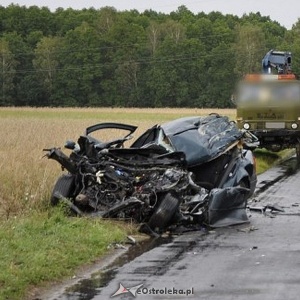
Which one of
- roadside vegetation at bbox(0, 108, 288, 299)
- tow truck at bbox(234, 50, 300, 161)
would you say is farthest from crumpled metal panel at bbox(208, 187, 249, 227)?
tow truck at bbox(234, 50, 300, 161)

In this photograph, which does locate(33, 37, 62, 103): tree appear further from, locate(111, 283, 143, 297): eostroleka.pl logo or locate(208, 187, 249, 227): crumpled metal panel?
locate(111, 283, 143, 297): eostroleka.pl logo

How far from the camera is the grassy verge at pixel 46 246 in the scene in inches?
282

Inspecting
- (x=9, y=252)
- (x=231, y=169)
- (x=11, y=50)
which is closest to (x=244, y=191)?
(x=231, y=169)

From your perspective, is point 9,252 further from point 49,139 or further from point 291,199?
point 49,139

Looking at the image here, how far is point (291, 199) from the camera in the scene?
539 inches

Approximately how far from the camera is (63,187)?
1098 cm

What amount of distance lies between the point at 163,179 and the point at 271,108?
11.3m

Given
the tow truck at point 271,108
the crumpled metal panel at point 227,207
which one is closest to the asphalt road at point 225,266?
the crumpled metal panel at point 227,207

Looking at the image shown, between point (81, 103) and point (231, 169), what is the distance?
81.8m

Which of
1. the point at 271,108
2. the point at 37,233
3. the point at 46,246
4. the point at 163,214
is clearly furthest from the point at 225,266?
the point at 271,108

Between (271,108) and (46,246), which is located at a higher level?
(271,108)

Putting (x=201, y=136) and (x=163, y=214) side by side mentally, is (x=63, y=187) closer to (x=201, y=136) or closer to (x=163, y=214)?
(x=163, y=214)

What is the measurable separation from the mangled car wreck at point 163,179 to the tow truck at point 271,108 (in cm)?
933

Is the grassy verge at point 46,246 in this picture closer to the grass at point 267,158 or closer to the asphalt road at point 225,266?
the asphalt road at point 225,266
